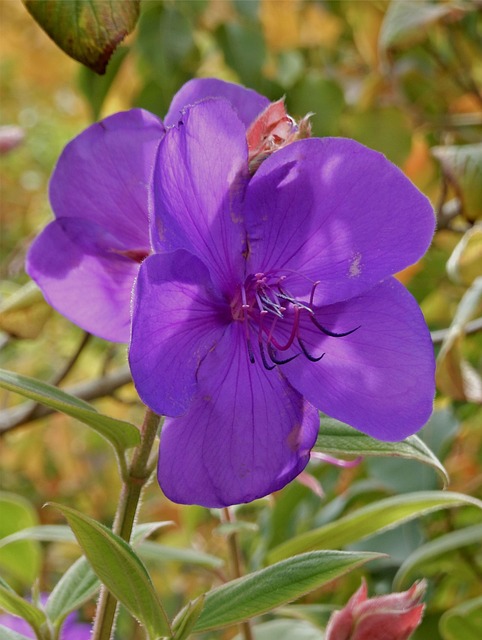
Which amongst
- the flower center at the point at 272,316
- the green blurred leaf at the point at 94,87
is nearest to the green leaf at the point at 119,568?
the flower center at the point at 272,316

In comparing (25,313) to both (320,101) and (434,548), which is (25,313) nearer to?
(434,548)

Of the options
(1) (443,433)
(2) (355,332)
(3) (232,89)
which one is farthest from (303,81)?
(2) (355,332)

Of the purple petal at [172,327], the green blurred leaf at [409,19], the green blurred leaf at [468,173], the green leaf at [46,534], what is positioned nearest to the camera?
the purple petal at [172,327]

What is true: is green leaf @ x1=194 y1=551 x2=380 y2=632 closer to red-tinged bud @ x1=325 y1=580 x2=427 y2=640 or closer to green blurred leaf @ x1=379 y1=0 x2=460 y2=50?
red-tinged bud @ x1=325 y1=580 x2=427 y2=640

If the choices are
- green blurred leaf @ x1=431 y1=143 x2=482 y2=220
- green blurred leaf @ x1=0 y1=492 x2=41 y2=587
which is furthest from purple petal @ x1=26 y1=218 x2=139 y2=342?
green blurred leaf @ x1=431 y1=143 x2=482 y2=220

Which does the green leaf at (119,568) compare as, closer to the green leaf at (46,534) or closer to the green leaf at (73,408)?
the green leaf at (73,408)

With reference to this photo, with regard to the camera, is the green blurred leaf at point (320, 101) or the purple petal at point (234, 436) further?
the green blurred leaf at point (320, 101)
